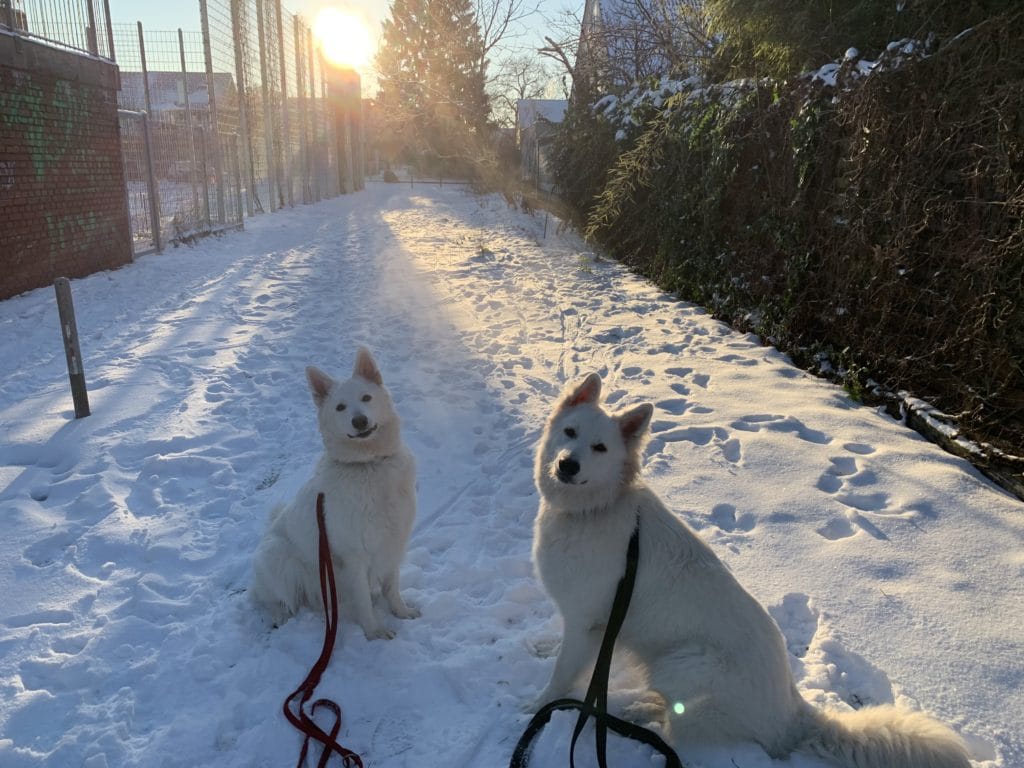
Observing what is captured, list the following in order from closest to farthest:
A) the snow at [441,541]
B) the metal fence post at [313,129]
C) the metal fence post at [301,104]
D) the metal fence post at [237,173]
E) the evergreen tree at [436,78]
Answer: the snow at [441,541] < the metal fence post at [237,173] < the metal fence post at [301,104] < the evergreen tree at [436,78] < the metal fence post at [313,129]

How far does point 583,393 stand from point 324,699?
6.22 feet

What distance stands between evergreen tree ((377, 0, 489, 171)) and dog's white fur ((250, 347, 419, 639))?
70.4ft

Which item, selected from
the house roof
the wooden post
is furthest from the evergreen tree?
the wooden post

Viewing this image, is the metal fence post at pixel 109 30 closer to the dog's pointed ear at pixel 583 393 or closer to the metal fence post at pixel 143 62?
the metal fence post at pixel 143 62

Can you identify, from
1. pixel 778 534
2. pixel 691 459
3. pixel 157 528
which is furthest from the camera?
pixel 691 459

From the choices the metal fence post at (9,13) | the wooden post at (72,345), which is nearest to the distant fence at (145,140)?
the metal fence post at (9,13)

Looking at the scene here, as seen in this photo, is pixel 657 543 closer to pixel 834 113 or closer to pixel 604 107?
pixel 834 113

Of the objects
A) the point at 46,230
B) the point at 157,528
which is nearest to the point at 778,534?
the point at 157,528

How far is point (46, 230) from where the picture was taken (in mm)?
10453

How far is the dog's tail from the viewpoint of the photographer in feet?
6.97

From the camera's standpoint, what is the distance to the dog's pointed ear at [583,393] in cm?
284

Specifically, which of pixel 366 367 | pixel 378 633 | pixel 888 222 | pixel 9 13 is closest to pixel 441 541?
pixel 378 633

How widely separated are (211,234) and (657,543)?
1789cm

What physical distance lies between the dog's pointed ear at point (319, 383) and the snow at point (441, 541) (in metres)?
1.29
